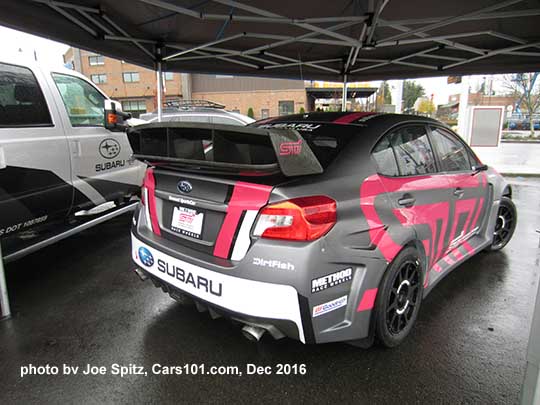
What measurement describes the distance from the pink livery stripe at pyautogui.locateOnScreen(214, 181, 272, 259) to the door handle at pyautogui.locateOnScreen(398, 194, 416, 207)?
3.08 feet

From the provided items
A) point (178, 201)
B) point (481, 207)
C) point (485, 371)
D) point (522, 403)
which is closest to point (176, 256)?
point (178, 201)

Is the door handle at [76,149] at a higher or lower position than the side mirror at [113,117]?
lower

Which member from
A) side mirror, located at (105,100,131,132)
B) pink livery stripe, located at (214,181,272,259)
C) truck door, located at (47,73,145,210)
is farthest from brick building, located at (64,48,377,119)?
pink livery stripe, located at (214,181,272,259)

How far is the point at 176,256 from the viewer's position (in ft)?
6.89

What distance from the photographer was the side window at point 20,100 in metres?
3.06

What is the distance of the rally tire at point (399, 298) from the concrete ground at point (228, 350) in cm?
15

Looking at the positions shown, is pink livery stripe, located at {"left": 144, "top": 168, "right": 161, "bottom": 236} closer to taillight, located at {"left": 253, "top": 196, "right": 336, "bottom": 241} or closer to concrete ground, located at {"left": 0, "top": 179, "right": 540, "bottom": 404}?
concrete ground, located at {"left": 0, "top": 179, "right": 540, "bottom": 404}

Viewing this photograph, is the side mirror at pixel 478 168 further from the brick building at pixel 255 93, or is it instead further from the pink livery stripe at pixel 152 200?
the brick building at pixel 255 93

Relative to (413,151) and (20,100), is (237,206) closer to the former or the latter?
(413,151)

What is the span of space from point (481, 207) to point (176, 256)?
2918 mm

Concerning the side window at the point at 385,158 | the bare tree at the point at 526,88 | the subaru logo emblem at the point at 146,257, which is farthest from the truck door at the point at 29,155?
the bare tree at the point at 526,88

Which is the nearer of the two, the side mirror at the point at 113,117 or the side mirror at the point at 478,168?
the side mirror at the point at 478,168

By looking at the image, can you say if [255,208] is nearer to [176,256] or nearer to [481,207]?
[176,256]

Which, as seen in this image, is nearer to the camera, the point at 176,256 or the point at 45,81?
the point at 176,256
